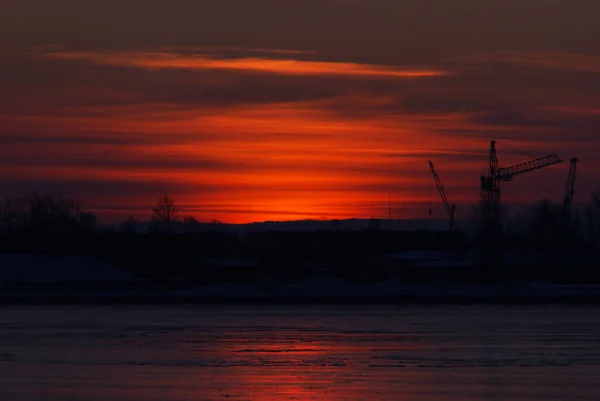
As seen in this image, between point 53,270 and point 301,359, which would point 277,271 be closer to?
point 53,270

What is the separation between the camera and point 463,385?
23.9 metres

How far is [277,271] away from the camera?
108562mm

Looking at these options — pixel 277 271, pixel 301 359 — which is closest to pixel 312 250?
pixel 277 271

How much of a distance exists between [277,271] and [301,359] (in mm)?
79734

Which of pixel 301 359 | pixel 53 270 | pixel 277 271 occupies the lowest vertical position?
pixel 301 359

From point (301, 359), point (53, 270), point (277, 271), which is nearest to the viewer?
point (301, 359)

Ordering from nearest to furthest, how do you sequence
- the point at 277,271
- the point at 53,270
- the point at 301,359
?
the point at 301,359
the point at 53,270
the point at 277,271

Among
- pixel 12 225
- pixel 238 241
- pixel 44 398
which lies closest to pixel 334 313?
pixel 44 398

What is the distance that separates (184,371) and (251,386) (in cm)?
319

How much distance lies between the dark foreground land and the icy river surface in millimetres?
25909

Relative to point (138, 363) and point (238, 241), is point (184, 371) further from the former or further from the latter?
point (238, 241)

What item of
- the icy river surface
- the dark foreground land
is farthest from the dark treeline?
the icy river surface

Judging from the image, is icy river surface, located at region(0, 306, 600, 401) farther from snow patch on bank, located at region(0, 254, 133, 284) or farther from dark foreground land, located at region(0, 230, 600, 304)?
snow patch on bank, located at region(0, 254, 133, 284)

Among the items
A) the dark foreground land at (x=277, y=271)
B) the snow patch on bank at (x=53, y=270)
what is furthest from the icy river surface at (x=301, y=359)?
the snow patch on bank at (x=53, y=270)
